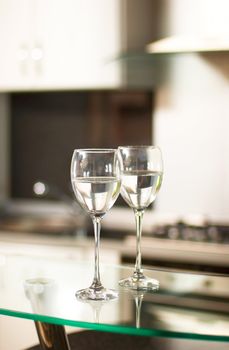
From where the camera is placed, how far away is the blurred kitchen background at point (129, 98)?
3025 mm

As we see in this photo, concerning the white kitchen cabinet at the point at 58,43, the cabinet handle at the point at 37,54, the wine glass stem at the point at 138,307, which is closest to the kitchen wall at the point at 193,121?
the white kitchen cabinet at the point at 58,43

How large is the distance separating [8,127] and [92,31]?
37.3 inches

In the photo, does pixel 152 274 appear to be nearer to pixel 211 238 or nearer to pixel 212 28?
pixel 211 238

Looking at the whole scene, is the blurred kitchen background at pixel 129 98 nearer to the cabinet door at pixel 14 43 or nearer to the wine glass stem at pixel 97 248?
the cabinet door at pixel 14 43

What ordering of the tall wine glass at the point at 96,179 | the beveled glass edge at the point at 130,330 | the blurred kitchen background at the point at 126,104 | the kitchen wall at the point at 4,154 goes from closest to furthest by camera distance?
the beveled glass edge at the point at 130,330, the tall wine glass at the point at 96,179, the blurred kitchen background at the point at 126,104, the kitchen wall at the point at 4,154

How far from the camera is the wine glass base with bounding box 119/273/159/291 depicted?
1.17 m

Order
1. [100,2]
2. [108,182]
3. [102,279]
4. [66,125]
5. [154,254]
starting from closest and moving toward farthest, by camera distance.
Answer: [108,182] < [102,279] < [154,254] < [100,2] < [66,125]

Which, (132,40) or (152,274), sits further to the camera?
(132,40)

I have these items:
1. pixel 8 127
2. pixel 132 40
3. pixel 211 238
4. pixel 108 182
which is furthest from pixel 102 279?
pixel 8 127

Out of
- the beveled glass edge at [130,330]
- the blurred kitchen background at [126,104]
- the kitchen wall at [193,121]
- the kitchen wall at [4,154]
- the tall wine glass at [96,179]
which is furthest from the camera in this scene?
the kitchen wall at [4,154]

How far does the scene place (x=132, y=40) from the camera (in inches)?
121

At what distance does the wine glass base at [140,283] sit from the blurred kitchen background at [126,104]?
1529 mm

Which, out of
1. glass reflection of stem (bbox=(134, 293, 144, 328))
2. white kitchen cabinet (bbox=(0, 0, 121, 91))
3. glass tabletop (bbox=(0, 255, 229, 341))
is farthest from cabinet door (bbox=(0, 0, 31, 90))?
glass reflection of stem (bbox=(134, 293, 144, 328))

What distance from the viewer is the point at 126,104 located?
11.1ft
